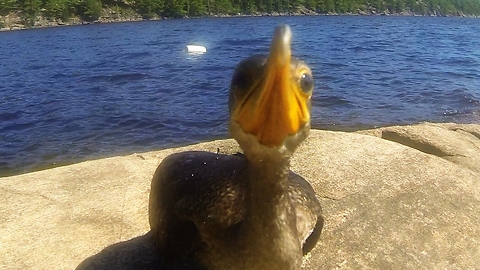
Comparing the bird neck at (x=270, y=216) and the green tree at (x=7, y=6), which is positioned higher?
the bird neck at (x=270, y=216)

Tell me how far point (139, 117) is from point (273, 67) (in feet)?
33.4

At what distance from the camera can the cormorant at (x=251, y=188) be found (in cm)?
179

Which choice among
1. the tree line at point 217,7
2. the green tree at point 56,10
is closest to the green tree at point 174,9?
the tree line at point 217,7

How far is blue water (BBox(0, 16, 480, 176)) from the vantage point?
10.3 m

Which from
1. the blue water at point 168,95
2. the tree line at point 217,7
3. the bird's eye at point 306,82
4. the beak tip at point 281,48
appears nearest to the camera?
the beak tip at point 281,48

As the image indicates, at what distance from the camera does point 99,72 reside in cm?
1741

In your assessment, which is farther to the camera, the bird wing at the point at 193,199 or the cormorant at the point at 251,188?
the bird wing at the point at 193,199

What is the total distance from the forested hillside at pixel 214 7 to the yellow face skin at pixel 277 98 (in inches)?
1830

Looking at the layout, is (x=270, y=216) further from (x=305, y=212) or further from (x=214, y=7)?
(x=214, y=7)

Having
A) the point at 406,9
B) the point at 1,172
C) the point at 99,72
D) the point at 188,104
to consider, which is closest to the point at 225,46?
the point at 99,72

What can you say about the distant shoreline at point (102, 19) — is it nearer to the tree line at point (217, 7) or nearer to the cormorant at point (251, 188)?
the tree line at point (217, 7)

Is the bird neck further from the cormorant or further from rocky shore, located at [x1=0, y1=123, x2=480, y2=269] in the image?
rocky shore, located at [x1=0, y1=123, x2=480, y2=269]

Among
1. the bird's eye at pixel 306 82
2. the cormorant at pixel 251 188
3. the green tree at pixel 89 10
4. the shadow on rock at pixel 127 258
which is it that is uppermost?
the bird's eye at pixel 306 82

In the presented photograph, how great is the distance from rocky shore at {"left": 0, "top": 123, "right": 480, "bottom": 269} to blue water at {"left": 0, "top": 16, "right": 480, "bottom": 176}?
5146 millimetres
